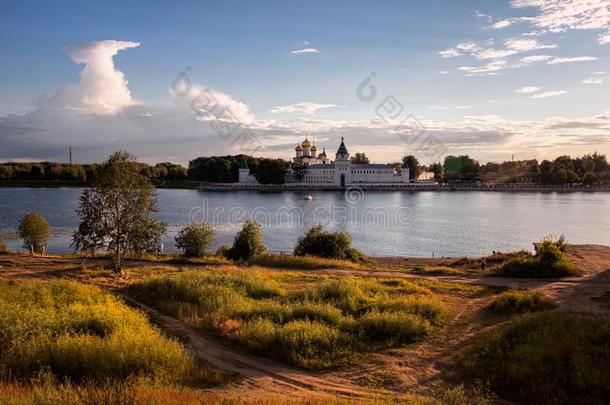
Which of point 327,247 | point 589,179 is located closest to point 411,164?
point 589,179

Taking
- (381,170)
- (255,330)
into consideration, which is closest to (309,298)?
(255,330)

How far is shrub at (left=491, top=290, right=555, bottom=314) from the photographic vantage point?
1409 cm

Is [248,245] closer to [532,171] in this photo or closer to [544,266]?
[544,266]

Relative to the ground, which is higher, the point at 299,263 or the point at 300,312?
the point at 300,312

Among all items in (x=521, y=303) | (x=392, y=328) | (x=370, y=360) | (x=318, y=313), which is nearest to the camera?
(x=370, y=360)

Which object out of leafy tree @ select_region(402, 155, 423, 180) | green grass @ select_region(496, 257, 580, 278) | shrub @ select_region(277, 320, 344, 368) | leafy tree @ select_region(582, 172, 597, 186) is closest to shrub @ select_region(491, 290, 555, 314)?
shrub @ select_region(277, 320, 344, 368)

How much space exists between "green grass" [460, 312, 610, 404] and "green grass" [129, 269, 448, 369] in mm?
2054

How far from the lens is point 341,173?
14688cm

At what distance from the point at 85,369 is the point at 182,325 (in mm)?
4012

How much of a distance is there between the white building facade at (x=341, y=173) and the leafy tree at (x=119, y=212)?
123978mm

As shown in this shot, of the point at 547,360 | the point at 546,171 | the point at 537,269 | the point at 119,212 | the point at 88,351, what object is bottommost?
the point at 537,269

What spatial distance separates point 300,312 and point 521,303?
6.69 metres

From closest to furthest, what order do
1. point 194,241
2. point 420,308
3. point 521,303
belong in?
1. point 420,308
2. point 521,303
3. point 194,241

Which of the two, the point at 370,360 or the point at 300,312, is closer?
the point at 370,360
